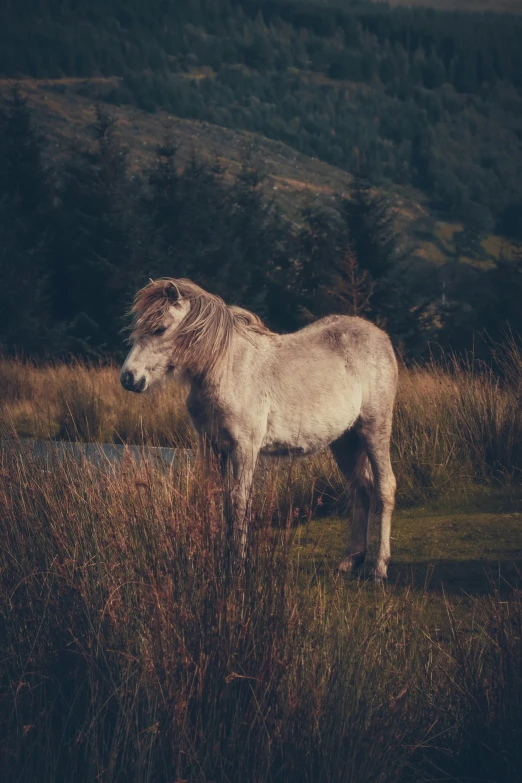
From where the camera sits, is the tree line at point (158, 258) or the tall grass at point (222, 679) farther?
the tree line at point (158, 258)

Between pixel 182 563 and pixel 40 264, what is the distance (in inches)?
962

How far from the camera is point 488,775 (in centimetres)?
310

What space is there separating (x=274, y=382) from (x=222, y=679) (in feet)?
9.11

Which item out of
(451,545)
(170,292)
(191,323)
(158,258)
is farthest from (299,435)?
(158,258)

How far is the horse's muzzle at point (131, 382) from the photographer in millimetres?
5020

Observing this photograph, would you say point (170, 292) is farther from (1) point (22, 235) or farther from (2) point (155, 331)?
(1) point (22, 235)

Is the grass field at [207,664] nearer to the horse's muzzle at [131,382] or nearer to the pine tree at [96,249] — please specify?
the horse's muzzle at [131,382]

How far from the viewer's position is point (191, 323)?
5328 millimetres

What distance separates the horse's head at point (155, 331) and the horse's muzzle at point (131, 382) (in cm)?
1

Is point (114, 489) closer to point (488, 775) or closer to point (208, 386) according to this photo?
point (208, 386)

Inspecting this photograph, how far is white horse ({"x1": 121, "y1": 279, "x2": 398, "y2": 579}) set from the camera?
5.29 meters

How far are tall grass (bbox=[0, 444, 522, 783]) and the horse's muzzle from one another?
1.47m

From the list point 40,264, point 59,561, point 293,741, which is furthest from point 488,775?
point 40,264

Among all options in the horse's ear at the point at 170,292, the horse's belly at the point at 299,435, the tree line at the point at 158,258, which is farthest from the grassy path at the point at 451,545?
the tree line at the point at 158,258
